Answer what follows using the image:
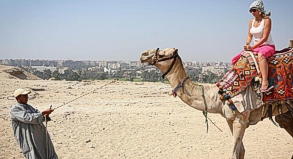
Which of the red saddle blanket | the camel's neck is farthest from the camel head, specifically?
the red saddle blanket

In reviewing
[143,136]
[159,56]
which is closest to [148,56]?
[159,56]

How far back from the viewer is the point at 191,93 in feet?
14.5

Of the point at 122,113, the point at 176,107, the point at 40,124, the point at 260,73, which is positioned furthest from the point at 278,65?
the point at 176,107

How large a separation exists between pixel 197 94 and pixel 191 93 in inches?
3.8

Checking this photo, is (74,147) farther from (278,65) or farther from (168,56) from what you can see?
(278,65)

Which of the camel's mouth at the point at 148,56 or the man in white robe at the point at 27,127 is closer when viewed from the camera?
the man in white robe at the point at 27,127

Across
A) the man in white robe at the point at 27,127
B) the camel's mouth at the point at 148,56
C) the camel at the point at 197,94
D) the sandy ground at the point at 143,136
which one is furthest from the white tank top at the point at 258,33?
the man in white robe at the point at 27,127

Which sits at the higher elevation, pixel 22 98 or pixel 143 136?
pixel 22 98

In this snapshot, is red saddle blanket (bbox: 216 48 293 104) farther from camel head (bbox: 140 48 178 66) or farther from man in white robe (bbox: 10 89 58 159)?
man in white robe (bbox: 10 89 58 159)

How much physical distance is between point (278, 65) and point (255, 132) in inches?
184

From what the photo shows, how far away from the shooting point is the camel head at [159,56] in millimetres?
4230

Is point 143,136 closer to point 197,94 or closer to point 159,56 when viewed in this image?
point 197,94

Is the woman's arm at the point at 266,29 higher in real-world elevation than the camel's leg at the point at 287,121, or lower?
higher

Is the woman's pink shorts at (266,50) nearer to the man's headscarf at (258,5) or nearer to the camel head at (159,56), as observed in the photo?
the man's headscarf at (258,5)
